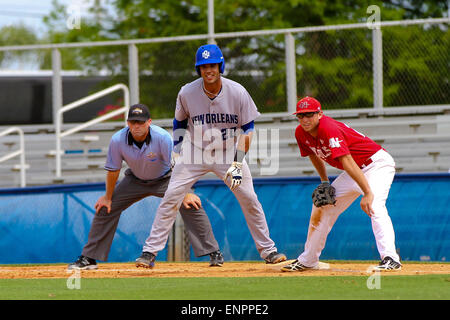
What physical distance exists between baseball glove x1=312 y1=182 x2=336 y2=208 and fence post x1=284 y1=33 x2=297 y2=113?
20.2 ft

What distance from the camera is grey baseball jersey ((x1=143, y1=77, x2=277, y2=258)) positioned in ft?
27.9

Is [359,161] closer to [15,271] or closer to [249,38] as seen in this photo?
[15,271]

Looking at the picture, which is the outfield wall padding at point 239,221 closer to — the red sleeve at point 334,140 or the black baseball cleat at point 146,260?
the black baseball cleat at point 146,260

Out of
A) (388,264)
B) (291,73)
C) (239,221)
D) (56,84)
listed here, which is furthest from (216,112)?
(56,84)

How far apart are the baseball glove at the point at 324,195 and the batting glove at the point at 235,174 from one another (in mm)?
948

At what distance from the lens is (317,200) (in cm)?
776

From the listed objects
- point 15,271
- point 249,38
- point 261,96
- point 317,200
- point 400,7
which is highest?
point 400,7

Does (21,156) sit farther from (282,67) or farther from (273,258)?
(273,258)

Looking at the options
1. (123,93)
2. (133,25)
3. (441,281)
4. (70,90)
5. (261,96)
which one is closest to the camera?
(441,281)

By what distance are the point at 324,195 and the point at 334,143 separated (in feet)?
1.91

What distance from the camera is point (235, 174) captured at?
832cm

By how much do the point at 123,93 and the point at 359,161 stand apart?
8.90 metres
